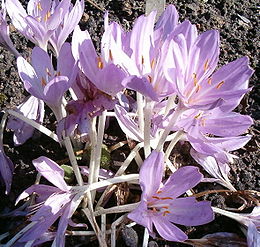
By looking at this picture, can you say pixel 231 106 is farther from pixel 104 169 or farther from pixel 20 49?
pixel 20 49

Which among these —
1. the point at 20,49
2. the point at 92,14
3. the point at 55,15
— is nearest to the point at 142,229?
the point at 55,15

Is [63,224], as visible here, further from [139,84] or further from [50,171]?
[139,84]

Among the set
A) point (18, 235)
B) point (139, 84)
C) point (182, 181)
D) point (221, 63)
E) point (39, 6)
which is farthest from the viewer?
point (221, 63)

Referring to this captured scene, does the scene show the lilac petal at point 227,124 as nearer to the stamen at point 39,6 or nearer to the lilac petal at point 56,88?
the lilac petal at point 56,88

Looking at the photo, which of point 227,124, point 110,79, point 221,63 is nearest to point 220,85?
point 227,124

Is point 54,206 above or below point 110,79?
below

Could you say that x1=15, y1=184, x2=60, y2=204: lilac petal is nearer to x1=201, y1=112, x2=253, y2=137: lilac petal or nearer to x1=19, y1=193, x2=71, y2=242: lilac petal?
x1=19, y1=193, x2=71, y2=242: lilac petal

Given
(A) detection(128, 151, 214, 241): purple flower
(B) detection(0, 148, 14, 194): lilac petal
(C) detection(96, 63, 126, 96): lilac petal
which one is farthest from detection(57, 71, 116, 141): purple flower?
(B) detection(0, 148, 14, 194): lilac petal
